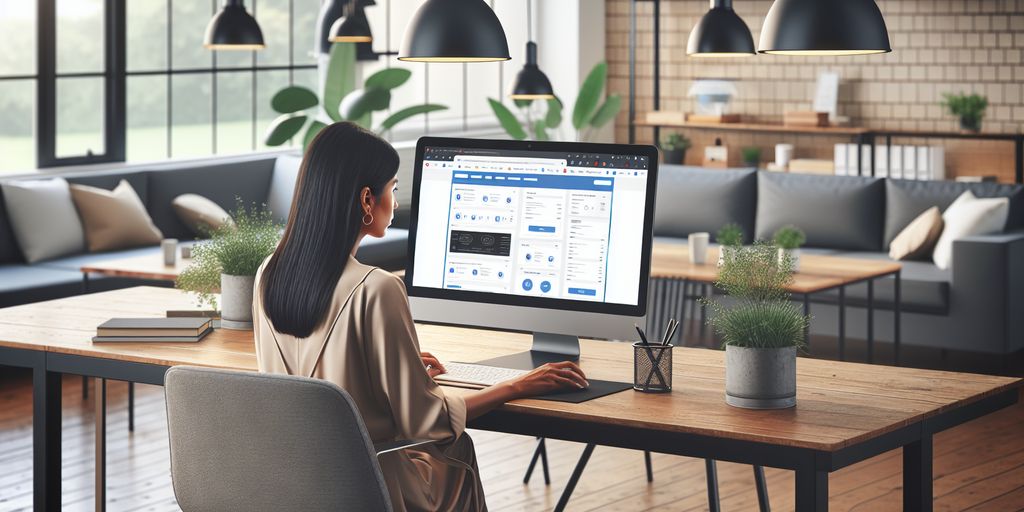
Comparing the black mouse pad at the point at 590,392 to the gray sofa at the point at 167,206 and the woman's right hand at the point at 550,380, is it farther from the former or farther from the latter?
the gray sofa at the point at 167,206

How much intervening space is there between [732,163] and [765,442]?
769cm

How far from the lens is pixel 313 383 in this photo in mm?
2232

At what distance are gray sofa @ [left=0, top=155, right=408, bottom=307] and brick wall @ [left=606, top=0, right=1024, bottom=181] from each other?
2654 millimetres

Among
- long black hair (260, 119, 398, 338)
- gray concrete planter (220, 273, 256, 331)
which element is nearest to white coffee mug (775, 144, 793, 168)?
gray concrete planter (220, 273, 256, 331)

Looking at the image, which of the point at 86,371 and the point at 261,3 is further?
the point at 261,3

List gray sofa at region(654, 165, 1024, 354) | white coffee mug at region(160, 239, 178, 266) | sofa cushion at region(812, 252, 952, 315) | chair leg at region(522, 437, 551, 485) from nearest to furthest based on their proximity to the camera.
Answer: chair leg at region(522, 437, 551, 485) → white coffee mug at region(160, 239, 178, 266) → gray sofa at region(654, 165, 1024, 354) → sofa cushion at region(812, 252, 952, 315)

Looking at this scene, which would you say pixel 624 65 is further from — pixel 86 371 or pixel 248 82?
pixel 86 371

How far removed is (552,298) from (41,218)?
4403 mm

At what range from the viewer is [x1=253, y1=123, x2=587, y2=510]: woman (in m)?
2.48

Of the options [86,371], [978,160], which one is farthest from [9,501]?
[978,160]

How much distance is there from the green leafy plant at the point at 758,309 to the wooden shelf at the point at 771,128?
6.43m

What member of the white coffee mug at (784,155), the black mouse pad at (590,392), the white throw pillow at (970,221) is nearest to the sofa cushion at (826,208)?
the white throw pillow at (970,221)

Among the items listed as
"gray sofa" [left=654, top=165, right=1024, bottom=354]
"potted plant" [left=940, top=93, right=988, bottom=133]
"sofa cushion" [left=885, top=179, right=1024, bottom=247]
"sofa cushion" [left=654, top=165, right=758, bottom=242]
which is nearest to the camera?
"gray sofa" [left=654, top=165, right=1024, bottom=354]

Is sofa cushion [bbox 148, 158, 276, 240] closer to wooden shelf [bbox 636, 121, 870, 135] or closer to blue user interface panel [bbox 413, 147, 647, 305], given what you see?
wooden shelf [bbox 636, 121, 870, 135]
